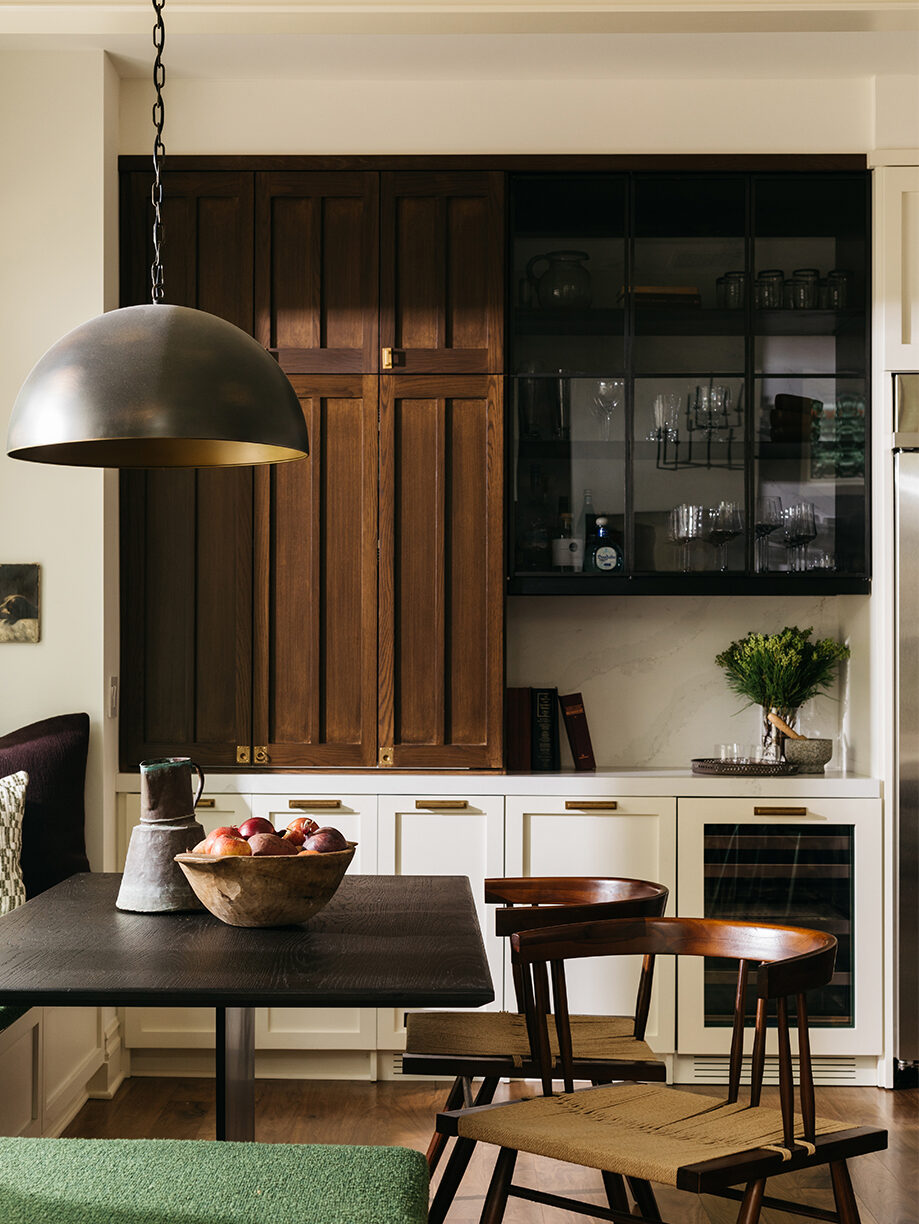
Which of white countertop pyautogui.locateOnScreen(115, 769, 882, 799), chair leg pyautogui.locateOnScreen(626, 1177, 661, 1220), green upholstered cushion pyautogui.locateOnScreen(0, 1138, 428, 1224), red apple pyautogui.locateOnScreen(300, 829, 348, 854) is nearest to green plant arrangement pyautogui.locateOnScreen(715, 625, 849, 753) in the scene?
white countertop pyautogui.locateOnScreen(115, 769, 882, 799)

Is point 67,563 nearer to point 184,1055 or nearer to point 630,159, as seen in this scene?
point 184,1055

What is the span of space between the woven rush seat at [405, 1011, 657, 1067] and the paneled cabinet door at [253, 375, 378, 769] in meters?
1.27

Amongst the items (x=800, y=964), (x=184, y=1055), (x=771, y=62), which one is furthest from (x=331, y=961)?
(x=771, y=62)

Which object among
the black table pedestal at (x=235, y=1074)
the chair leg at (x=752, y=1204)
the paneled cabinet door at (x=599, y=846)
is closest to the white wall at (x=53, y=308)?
the paneled cabinet door at (x=599, y=846)

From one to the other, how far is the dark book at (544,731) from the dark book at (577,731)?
5cm

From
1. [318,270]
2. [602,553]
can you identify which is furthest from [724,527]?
[318,270]

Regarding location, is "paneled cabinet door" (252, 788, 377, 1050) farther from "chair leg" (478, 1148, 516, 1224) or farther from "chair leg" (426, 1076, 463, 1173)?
"chair leg" (478, 1148, 516, 1224)

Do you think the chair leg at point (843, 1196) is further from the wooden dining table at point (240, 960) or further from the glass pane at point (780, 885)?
the glass pane at point (780, 885)

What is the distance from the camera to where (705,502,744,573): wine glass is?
12.4 ft

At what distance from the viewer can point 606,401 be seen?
380cm

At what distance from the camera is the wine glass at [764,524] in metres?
3.77

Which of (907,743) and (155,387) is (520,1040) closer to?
(155,387)

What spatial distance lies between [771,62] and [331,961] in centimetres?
305

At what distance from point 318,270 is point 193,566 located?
0.99 meters
